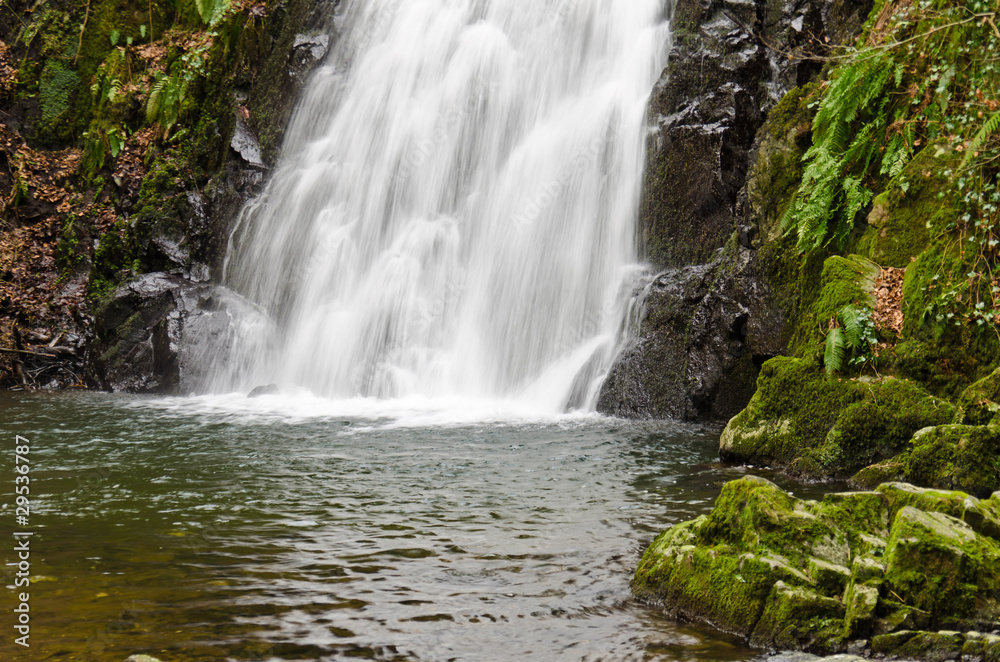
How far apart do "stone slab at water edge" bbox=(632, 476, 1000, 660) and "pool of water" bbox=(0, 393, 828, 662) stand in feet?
0.68

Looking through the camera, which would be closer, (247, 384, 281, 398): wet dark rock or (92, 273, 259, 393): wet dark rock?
(247, 384, 281, 398): wet dark rock

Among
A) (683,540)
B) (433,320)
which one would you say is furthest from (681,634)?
(433,320)

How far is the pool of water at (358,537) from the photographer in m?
3.89

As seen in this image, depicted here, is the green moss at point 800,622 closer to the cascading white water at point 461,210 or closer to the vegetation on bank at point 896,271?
the vegetation on bank at point 896,271

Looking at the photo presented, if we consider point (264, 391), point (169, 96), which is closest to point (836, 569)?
point (264, 391)

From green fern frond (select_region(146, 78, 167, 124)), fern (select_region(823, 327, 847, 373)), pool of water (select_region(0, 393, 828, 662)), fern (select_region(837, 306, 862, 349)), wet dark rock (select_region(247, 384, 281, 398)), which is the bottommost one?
pool of water (select_region(0, 393, 828, 662))

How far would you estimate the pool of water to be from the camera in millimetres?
3887

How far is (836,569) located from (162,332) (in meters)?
13.6

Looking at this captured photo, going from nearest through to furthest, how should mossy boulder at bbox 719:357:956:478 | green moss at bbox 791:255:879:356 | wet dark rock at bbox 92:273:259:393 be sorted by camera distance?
mossy boulder at bbox 719:357:956:478, green moss at bbox 791:255:879:356, wet dark rock at bbox 92:273:259:393

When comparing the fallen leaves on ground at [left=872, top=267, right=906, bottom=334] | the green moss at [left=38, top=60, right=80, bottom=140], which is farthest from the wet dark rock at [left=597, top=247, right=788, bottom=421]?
the green moss at [left=38, top=60, right=80, bottom=140]

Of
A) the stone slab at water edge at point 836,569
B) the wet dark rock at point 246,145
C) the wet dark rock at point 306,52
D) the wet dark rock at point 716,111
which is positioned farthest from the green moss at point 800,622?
the wet dark rock at point 306,52

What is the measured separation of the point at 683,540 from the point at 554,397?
673 centimetres

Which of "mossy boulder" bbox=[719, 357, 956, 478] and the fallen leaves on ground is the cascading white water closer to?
"mossy boulder" bbox=[719, 357, 956, 478]

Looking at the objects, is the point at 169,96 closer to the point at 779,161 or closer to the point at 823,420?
the point at 779,161
